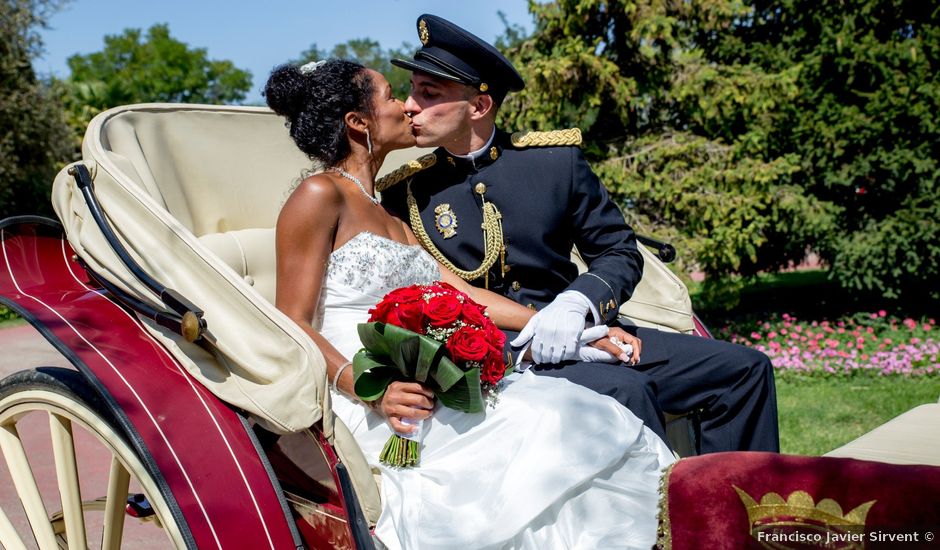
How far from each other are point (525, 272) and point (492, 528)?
1.13 metres

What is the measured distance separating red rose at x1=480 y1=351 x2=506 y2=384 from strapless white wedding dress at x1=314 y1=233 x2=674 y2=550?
0.27 ft

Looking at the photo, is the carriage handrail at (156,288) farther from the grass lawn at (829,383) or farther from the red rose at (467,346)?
the grass lawn at (829,383)

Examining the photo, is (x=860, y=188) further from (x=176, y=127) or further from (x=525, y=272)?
(x=176, y=127)

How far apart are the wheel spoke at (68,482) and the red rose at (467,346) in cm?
115

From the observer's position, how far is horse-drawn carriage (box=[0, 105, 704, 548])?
1819 millimetres

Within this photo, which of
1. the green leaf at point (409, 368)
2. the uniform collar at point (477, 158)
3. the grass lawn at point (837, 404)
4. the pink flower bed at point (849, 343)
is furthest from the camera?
the pink flower bed at point (849, 343)

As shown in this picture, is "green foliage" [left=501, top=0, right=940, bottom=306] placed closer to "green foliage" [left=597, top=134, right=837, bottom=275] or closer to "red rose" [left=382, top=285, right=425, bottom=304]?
"green foliage" [left=597, top=134, right=837, bottom=275]

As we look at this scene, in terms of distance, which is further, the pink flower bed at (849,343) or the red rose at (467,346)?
the pink flower bed at (849,343)

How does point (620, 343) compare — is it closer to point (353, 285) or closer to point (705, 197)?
point (353, 285)

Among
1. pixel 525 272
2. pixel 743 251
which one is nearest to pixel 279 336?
pixel 525 272

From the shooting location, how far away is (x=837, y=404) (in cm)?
507

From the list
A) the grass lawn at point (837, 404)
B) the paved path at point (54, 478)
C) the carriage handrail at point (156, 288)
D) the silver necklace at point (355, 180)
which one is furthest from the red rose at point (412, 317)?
the grass lawn at point (837, 404)

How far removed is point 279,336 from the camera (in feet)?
6.23

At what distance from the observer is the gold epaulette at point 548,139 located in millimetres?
2791
